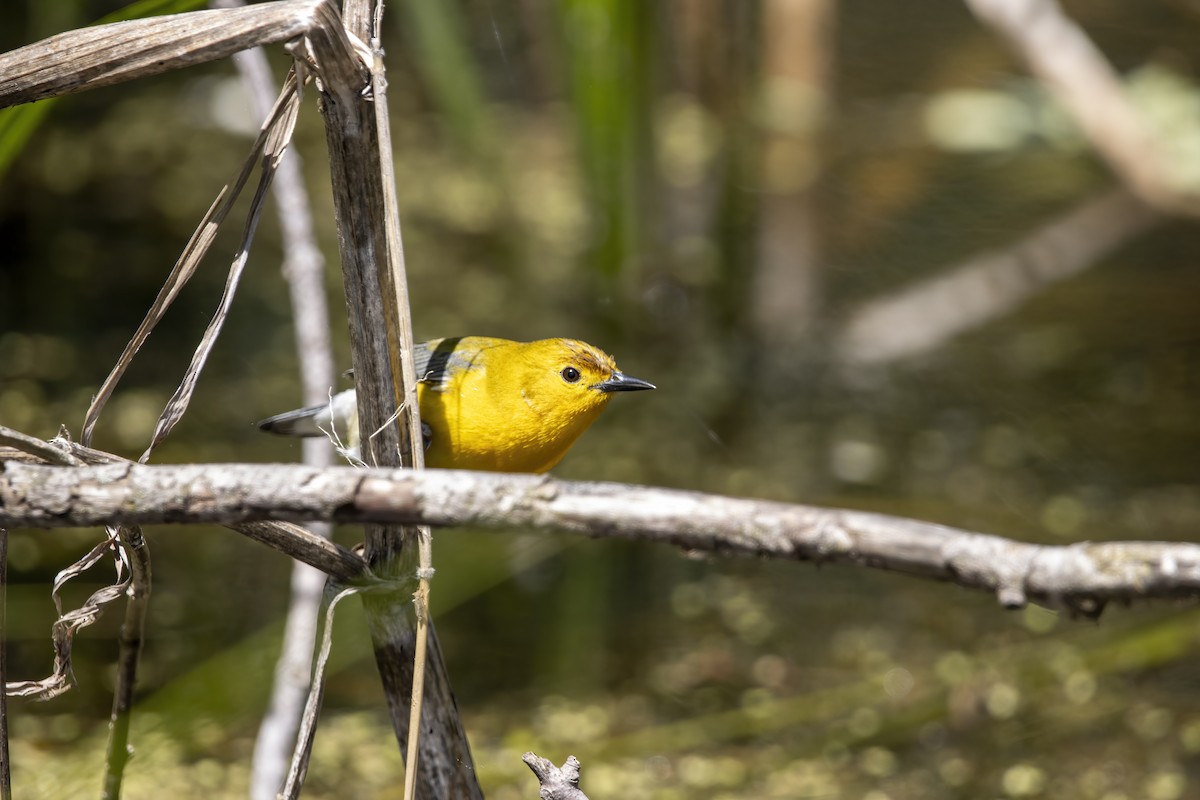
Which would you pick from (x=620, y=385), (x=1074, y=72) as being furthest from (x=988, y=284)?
(x=620, y=385)

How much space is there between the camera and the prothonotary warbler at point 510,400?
2736 millimetres

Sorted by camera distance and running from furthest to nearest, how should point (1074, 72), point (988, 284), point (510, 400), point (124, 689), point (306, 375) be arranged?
point (988, 284) → point (1074, 72) → point (306, 375) → point (510, 400) → point (124, 689)

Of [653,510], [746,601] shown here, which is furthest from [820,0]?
[653,510]

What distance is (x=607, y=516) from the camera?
114cm

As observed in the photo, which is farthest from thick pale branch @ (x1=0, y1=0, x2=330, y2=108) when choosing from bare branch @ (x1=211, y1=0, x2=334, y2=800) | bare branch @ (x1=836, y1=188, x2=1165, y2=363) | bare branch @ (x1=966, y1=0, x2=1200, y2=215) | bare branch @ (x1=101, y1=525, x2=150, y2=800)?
bare branch @ (x1=966, y1=0, x2=1200, y2=215)

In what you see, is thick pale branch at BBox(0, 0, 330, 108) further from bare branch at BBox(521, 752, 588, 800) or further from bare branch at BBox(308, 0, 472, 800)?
bare branch at BBox(521, 752, 588, 800)

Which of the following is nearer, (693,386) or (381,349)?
(381,349)

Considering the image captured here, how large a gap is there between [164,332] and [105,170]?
170 cm

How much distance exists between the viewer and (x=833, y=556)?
1.10m

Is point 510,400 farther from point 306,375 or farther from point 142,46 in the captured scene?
point 142,46

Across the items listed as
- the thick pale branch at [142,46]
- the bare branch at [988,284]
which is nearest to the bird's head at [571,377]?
the thick pale branch at [142,46]

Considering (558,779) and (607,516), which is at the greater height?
(607,516)

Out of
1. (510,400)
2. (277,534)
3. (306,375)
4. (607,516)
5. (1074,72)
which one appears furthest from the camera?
(1074,72)

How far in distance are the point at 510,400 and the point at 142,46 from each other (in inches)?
53.3
